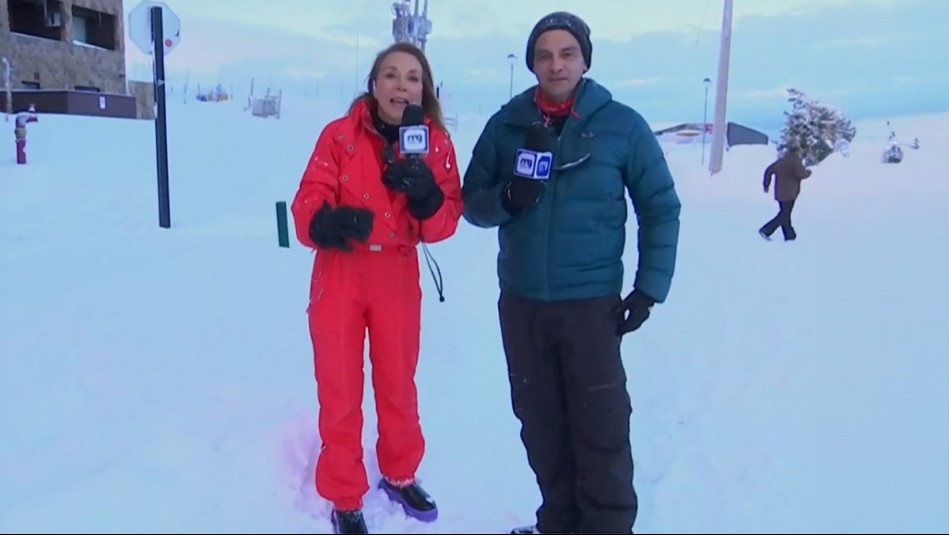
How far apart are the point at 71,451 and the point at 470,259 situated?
5.66m

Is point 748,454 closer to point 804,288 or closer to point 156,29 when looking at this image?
point 804,288

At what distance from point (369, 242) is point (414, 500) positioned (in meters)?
1.08

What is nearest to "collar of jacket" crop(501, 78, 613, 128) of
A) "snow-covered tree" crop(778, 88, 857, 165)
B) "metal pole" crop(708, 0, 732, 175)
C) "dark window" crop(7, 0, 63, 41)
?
"metal pole" crop(708, 0, 732, 175)

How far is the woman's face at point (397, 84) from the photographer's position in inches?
110

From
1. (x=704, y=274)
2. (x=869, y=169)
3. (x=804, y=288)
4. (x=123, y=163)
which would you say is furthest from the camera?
(x=869, y=169)

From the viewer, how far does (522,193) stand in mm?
2547

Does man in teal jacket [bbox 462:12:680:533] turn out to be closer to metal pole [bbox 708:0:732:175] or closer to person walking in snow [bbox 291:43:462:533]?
person walking in snow [bbox 291:43:462:533]

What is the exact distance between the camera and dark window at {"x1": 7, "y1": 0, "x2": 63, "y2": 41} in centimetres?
2964

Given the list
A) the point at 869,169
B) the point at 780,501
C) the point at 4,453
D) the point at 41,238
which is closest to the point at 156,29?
the point at 41,238

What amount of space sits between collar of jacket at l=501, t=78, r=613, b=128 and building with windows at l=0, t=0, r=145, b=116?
77.4 ft

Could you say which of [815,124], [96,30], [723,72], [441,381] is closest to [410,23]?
[723,72]

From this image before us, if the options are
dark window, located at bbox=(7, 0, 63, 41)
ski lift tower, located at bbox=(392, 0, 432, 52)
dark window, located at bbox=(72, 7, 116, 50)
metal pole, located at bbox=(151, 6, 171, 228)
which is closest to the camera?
metal pole, located at bbox=(151, 6, 171, 228)

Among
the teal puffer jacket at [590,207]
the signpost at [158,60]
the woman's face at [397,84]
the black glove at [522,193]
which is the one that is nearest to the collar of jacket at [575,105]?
the teal puffer jacket at [590,207]

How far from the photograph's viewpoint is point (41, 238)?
8.31m
